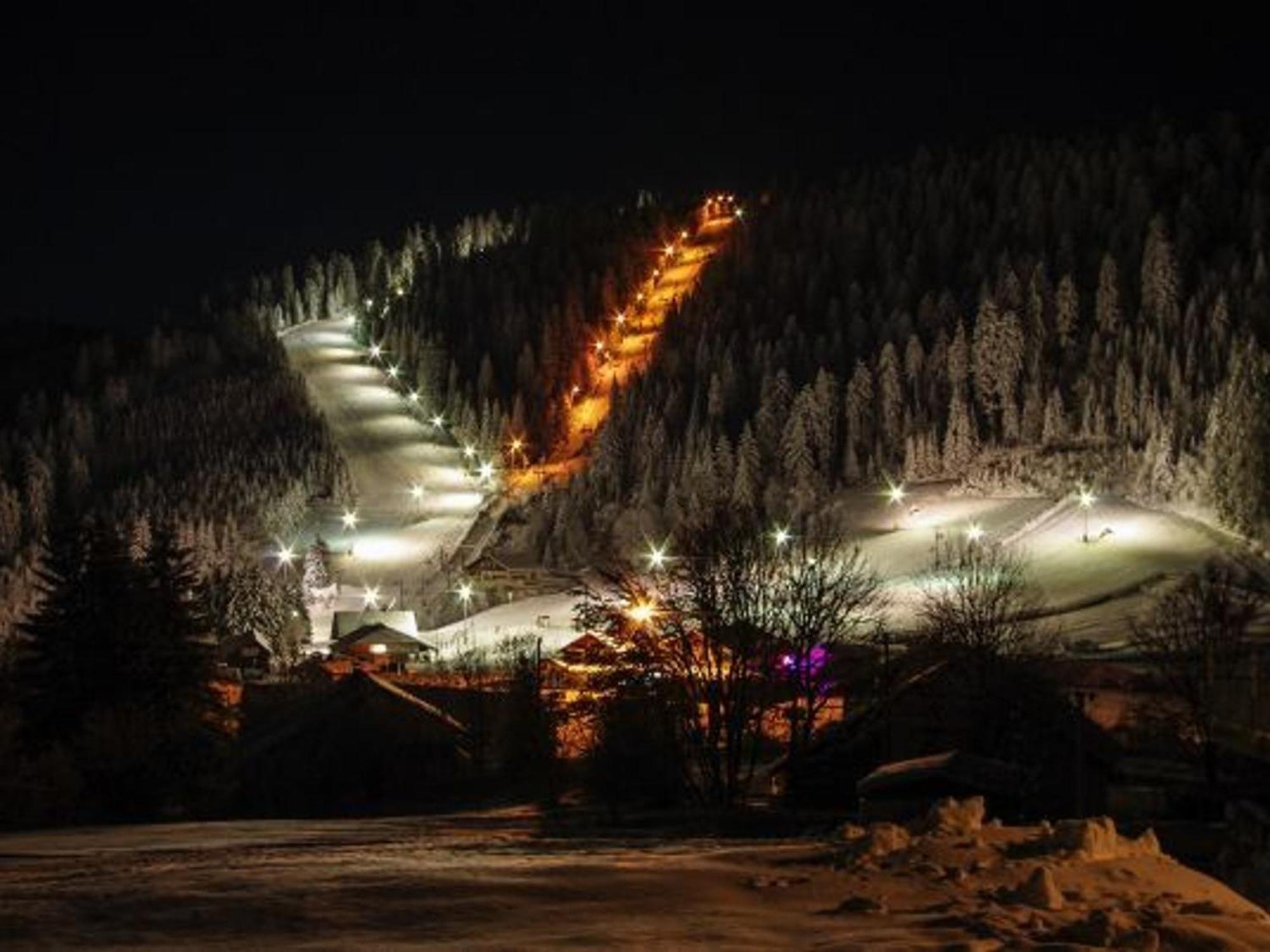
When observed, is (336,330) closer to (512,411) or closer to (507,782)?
(512,411)

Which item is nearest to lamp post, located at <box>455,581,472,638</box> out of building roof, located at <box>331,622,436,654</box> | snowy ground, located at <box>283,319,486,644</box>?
snowy ground, located at <box>283,319,486,644</box>

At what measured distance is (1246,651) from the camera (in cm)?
4628

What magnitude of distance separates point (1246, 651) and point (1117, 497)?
48.0 metres

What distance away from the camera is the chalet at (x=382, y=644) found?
275ft

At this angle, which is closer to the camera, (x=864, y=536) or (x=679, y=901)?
(x=679, y=901)

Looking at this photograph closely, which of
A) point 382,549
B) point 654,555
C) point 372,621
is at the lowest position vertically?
point 654,555

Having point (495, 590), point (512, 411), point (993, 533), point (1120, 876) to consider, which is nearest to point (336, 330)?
point (512, 411)

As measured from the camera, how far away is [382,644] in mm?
86250

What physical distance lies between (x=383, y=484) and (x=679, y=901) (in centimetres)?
12934

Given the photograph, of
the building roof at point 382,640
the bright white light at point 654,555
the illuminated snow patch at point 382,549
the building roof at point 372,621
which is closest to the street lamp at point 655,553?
the bright white light at point 654,555

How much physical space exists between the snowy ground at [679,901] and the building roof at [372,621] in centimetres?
7902

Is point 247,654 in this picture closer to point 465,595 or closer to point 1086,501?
point 465,595

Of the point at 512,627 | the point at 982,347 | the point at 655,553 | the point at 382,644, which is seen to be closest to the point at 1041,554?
the point at 655,553

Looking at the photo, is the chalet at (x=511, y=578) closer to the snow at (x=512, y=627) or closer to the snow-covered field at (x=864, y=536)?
the snow at (x=512, y=627)
